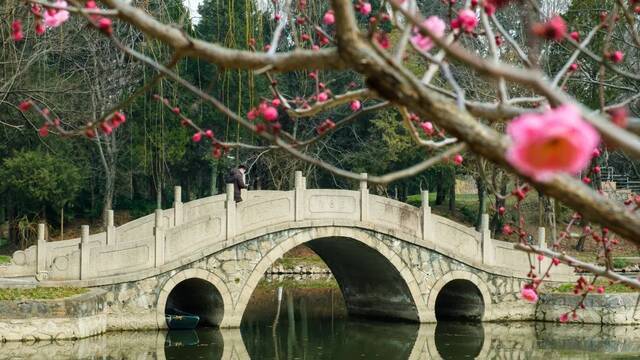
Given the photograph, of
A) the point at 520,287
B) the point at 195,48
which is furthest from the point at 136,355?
the point at 195,48

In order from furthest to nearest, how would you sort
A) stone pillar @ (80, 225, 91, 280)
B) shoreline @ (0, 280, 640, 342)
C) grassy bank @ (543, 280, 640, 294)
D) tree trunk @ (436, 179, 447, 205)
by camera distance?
1. tree trunk @ (436, 179, 447, 205)
2. grassy bank @ (543, 280, 640, 294)
3. stone pillar @ (80, 225, 91, 280)
4. shoreline @ (0, 280, 640, 342)

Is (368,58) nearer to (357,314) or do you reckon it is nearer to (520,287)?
(520,287)

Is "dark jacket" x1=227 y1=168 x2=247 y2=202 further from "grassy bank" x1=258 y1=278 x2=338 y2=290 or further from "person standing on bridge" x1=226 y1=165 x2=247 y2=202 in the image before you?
"grassy bank" x1=258 y1=278 x2=338 y2=290

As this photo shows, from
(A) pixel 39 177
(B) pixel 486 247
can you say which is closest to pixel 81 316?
(B) pixel 486 247

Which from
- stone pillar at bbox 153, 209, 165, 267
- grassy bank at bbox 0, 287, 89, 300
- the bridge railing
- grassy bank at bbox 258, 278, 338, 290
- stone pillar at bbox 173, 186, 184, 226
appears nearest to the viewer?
grassy bank at bbox 0, 287, 89, 300

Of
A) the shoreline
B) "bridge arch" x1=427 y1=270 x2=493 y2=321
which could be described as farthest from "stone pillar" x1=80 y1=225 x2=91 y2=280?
"bridge arch" x1=427 y1=270 x2=493 y2=321

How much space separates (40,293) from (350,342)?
5.33 meters

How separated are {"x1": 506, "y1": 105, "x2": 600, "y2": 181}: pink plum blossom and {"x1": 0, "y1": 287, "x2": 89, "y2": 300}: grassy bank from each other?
14.3 m

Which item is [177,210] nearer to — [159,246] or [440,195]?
[159,246]

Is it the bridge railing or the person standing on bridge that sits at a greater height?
the person standing on bridge

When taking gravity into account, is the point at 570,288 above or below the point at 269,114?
below

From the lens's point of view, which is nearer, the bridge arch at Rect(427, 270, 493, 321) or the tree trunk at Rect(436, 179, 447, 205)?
the bridge arch at Rect(427, 270, 493, 321)

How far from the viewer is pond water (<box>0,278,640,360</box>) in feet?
52.1

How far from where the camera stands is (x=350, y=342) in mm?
18188
